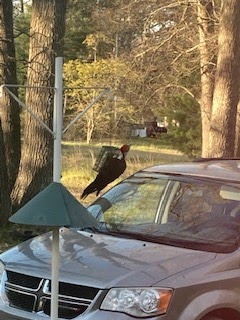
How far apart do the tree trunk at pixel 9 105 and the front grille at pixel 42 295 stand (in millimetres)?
6776

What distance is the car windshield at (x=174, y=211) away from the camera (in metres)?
4.62

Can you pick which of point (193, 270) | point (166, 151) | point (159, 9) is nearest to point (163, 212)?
point (193, 270)

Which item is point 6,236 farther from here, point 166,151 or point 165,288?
point 166,151

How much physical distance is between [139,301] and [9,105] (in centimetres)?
816

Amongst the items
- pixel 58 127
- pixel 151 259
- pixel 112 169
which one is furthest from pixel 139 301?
pixel 112 169

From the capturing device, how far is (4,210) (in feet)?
31.3

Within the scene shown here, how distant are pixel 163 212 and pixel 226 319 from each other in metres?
1.28

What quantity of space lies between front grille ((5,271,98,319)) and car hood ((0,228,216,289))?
0.16 ft

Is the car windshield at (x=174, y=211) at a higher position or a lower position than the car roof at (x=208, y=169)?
lower

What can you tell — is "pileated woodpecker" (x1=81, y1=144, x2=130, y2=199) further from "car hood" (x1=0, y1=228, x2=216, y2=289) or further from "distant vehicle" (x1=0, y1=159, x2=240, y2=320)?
"car hood" (x1=0, y1=228, x2=216, y2=289)

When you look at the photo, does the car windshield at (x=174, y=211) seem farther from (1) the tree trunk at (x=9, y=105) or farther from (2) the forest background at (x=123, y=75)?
(1) the tree trunk at (x=9, y=105)

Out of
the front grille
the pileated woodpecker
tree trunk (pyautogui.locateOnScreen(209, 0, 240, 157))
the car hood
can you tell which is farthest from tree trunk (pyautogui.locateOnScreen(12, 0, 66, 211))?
the front grille

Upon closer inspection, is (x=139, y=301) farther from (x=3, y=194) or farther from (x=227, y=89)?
(x=227, y=89)

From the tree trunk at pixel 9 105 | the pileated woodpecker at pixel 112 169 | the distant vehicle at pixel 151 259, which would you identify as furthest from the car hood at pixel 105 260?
the tree trunk at pixel 9 105
